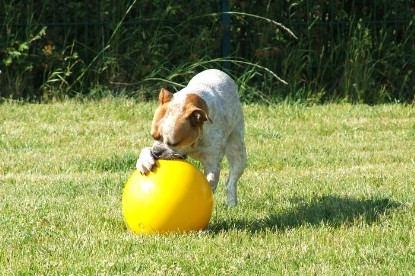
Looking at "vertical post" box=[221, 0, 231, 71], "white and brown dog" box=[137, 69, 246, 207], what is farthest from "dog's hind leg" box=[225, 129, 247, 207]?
"vertical post" box=[221, 0, 231, 71]

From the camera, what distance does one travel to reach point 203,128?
6.79m

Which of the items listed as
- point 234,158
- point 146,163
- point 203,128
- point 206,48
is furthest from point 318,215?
point 206,48

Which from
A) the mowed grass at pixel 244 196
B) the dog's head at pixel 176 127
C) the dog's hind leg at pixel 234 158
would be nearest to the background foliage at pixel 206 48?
the mowed grass at pixel 244 196

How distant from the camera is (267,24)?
13.2 m

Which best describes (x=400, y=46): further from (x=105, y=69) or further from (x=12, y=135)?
(x=12, y=135)

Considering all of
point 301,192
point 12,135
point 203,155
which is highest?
point 203,155

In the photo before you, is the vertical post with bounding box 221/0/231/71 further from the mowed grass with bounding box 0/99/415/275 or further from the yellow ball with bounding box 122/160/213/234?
the yellow ball with bounding box 122/160/213/234

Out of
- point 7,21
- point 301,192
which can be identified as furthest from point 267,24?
point 301,192

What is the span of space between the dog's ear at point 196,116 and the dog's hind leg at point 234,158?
1.05 metres

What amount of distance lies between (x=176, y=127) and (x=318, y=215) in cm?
140

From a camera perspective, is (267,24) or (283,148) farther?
(267,24)

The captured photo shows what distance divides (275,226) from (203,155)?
70cm

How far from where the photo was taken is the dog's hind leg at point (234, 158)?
753 cm

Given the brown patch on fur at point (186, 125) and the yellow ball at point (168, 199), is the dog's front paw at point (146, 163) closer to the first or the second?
the yellow ball at point (168, 199)
